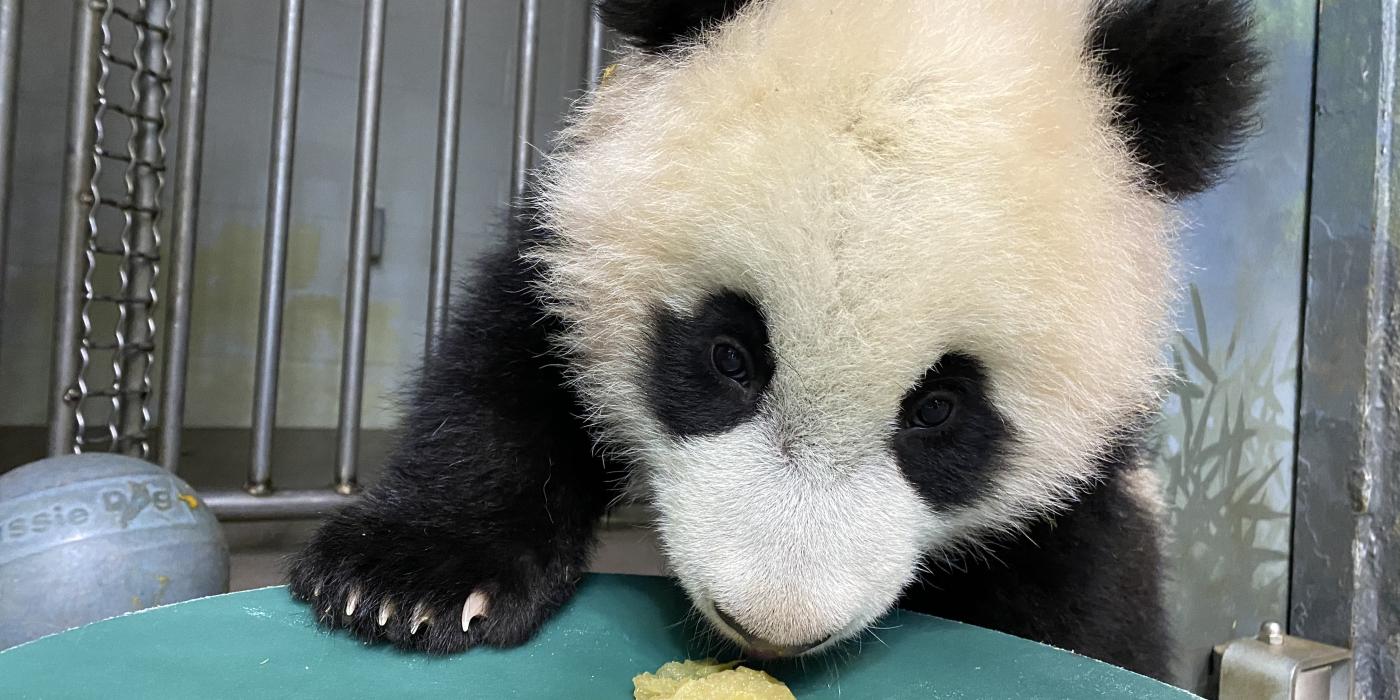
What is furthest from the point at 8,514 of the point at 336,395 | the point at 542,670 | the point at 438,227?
the point at 336,395

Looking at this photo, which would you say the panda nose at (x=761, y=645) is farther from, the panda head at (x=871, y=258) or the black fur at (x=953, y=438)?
the black fur at (x=953, y=438)

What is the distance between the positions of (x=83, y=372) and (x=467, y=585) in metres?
1.48

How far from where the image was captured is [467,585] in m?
1.01

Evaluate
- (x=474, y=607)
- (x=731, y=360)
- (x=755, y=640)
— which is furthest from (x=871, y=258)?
(x=474, y=607)

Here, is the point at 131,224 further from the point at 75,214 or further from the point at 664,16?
the point at 664,16

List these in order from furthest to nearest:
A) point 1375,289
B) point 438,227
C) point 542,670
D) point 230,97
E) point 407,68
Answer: point 407,68 → point 230,97 → point 438,227 → point 1375,289 → point 542,670

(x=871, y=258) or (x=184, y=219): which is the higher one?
(x=184, y=219)

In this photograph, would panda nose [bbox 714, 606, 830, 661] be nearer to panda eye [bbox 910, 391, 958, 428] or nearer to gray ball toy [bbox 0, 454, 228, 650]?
Answer: panda eye [bbox 910, 391, 958, 428]

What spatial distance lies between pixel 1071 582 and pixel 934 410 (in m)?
0.46

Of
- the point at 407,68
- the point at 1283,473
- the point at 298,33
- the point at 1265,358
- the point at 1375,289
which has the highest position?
the point at 407,68

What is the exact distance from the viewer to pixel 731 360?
0.91 m

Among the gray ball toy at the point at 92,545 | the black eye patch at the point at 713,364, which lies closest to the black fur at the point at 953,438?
the black eye patch at the point at 713,364

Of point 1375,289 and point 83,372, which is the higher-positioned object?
point 1375,289

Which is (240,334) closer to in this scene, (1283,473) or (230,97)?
(230,97)
